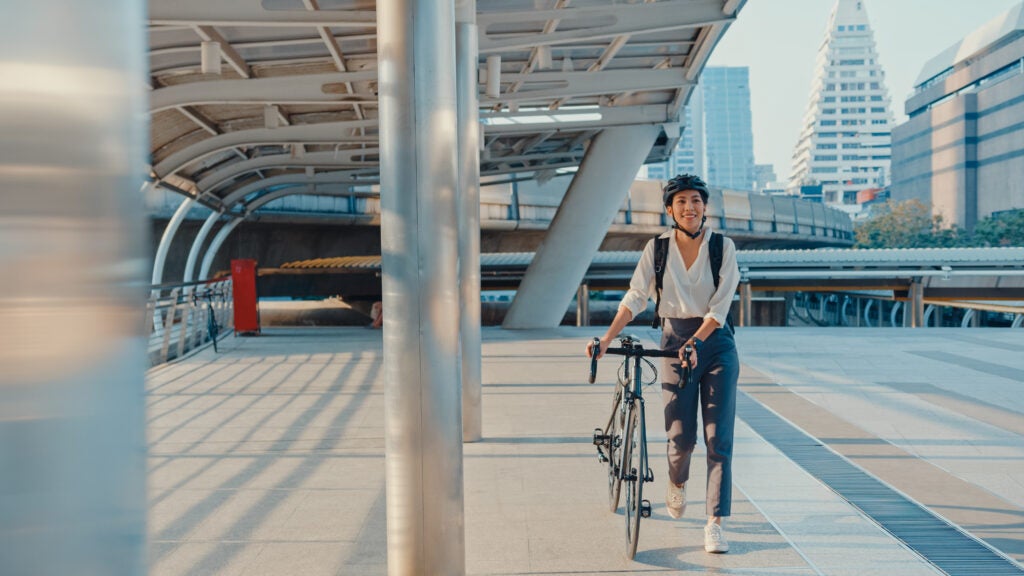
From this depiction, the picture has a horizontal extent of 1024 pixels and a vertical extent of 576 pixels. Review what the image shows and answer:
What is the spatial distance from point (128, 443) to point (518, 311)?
1936cm

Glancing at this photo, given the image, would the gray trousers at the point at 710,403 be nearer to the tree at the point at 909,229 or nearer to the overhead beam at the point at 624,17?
the overhead beam at the point at 624,17

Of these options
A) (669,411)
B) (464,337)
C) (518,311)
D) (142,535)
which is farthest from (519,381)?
(142,535)

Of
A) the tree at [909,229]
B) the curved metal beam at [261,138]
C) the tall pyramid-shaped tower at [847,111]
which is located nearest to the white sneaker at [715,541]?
the curved metal beam at [261,138]

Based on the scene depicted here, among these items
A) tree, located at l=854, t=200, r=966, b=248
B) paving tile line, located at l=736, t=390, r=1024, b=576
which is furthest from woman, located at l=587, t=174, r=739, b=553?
tree, located at l=854, t=200, r=966, b=248

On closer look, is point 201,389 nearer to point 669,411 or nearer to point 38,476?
point 669,411

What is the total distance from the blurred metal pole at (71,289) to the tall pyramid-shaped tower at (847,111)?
172272 millimetres

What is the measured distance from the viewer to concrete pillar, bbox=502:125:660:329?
19703mm

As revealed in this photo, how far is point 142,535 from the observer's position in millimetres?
899

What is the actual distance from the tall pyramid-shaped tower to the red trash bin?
15583cm

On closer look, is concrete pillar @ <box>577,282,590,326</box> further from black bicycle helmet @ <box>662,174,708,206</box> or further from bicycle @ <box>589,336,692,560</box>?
black bicycle helmet @ <box>662,174,708,206</box>

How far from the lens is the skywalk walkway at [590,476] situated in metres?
5.00

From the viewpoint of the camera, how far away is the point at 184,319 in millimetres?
16656

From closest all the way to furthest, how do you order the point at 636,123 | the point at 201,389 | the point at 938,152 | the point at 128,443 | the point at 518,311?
the point at 128,443
the point at 201,389
the point at 636,123
the point at 518,311
the point at 938,152

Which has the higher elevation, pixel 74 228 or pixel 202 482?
pixel 74 228
